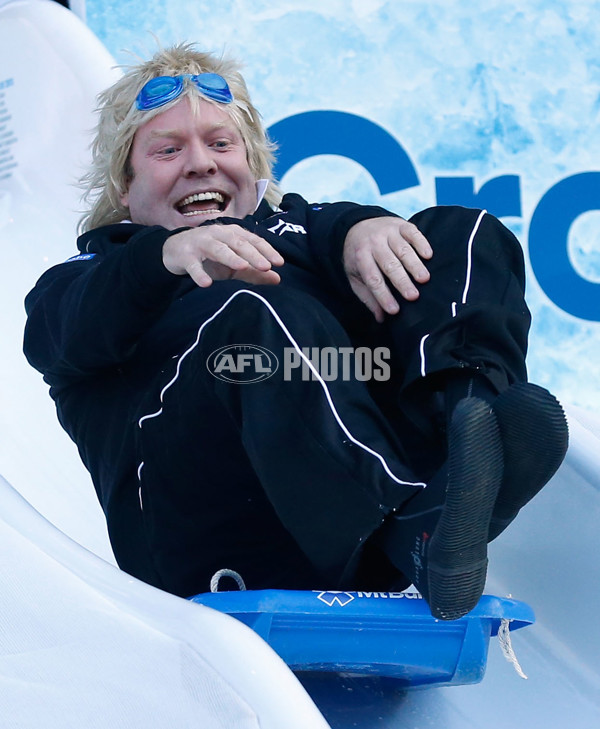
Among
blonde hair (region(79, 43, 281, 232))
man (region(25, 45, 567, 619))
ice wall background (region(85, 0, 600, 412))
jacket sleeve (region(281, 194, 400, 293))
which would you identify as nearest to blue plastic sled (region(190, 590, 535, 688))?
man (region(25, 45, 567, 619))

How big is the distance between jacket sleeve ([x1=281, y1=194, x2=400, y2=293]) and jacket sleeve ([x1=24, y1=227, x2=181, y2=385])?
8.4 inches

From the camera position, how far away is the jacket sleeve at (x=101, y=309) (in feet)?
3.03

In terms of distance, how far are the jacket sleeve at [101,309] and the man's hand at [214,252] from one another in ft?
0.07

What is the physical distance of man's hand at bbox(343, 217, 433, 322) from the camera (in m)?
0.95

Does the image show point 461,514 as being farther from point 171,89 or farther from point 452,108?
point 452,108

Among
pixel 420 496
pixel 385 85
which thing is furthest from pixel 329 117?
pixel 420 496

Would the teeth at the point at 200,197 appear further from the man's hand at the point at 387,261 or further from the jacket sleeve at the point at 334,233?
the man's hand at the point at 387,261

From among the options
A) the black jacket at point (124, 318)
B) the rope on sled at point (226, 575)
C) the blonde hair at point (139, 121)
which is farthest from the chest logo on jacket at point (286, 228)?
the rope on sled at point (226, 575)

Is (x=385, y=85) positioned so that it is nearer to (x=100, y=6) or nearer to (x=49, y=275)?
(x=100, y=6)

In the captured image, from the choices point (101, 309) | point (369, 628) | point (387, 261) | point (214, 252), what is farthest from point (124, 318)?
point (369, 628)

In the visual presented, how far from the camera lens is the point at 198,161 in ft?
4.40

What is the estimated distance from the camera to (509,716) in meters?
1.12

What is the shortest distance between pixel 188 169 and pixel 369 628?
2.31 feet

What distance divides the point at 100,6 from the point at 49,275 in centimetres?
243
